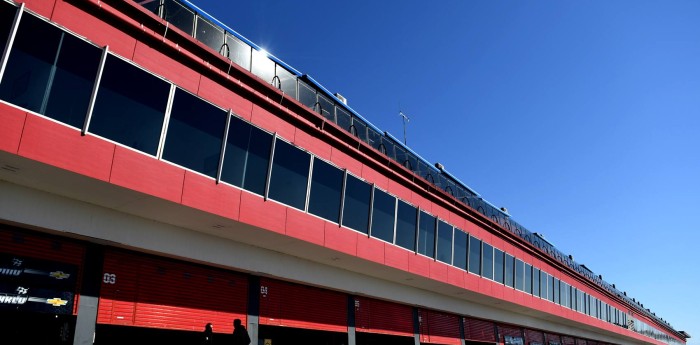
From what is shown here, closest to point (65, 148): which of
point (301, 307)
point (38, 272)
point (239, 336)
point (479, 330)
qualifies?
point (38, 272)

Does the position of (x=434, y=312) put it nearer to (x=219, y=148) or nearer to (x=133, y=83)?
(x=219, y=148)

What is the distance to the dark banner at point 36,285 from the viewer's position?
35.8 ft

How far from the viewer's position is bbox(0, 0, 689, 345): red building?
34.7 ft

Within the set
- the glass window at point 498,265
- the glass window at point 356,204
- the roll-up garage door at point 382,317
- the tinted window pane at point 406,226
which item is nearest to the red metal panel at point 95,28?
the glass window at point 356,204

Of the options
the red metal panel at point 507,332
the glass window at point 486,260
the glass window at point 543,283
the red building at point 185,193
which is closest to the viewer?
the red building at point 185,193

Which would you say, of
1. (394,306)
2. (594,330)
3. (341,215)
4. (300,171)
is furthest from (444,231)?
(594,330)

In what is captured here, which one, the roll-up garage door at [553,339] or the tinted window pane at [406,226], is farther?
the roll-up garage door at [553,339]

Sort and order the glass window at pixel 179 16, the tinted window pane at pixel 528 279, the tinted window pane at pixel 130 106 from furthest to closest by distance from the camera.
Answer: the tinted window pane at pixel 528 279 < the glass window at pixel 179 16 < the tinted window pane at pixel 130 106

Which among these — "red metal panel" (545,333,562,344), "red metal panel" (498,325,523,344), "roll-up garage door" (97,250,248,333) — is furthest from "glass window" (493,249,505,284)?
"roll-up garage door" (97,250,248,333)

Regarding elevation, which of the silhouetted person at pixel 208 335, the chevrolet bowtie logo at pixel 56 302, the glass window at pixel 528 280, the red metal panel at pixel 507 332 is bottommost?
the silhouetted person at pixel 208 335

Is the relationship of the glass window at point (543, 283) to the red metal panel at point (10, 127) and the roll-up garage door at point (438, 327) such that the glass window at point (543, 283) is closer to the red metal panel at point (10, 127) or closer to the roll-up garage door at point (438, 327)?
the roll-up garage door at point (438, 327)

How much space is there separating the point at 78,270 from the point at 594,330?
4929 cm

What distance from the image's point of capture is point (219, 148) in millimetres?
13453

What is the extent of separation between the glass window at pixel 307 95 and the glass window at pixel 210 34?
11.1 feet
